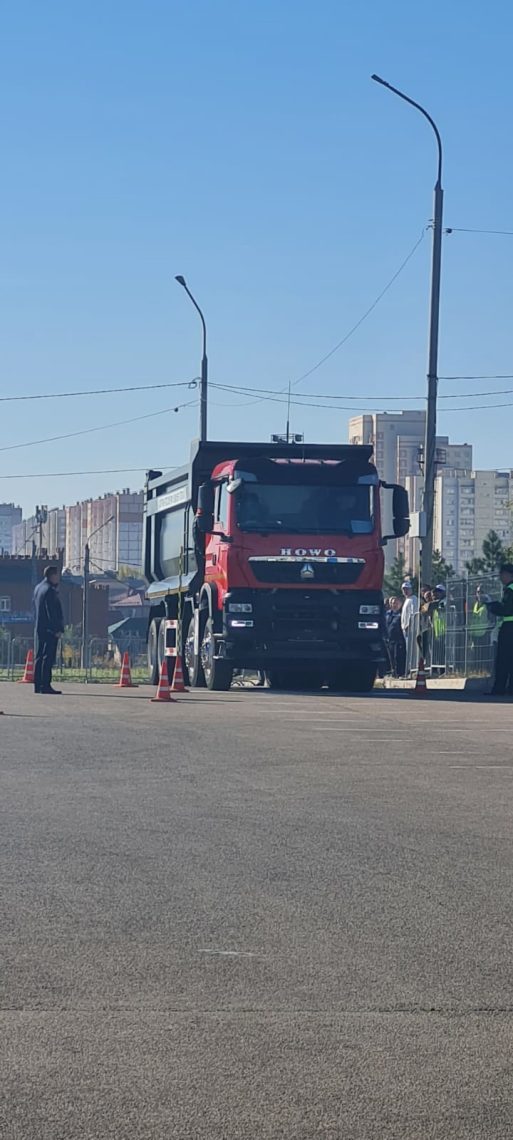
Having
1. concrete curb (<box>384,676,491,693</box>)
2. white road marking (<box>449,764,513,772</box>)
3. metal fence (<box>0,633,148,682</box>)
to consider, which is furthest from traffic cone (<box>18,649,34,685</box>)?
white road marking (<box>449,764,513,772</box>)

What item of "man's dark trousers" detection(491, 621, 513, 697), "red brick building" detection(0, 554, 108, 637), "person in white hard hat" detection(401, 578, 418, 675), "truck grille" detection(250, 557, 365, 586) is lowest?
"man's dark trousers" detection(491, 621, 513, 697)

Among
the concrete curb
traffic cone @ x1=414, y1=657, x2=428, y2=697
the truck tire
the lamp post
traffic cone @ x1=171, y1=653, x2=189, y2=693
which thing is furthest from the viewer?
the lamp post

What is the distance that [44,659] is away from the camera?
25.2m

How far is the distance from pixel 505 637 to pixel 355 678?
10.8 ft

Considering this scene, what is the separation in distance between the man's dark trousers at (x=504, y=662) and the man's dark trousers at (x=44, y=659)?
6351 mm

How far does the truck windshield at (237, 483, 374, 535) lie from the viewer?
24.5 m

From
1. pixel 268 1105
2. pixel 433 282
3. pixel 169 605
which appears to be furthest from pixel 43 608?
pixel 268 1105

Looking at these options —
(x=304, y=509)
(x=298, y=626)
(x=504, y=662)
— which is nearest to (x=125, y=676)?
(x=298, y=626)

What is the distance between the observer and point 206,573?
26.2 m

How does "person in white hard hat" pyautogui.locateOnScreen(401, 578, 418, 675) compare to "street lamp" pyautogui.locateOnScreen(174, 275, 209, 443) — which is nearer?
"person in white hard hat" pyautogui.locateOnScreen(401, 578, 418, 675)

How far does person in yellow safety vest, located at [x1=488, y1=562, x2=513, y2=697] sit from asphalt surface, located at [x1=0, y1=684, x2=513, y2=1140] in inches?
396

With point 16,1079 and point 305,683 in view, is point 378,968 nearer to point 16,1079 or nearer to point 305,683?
point 16,1079

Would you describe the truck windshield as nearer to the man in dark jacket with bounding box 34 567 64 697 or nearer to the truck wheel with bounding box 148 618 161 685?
the man in dark jacket with bounding box 34 567 64 697

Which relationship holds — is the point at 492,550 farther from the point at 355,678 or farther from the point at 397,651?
the point at 355,678
